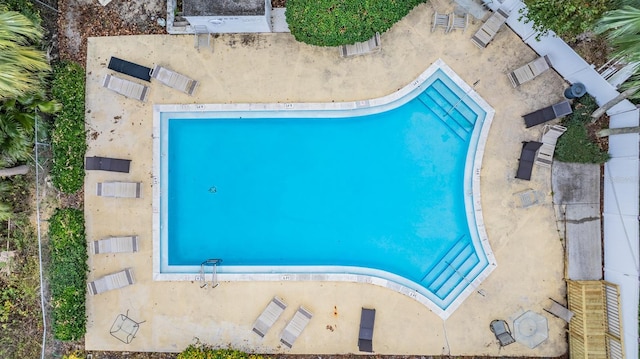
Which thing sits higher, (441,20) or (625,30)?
(441,20)

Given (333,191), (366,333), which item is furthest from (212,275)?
(366,333)

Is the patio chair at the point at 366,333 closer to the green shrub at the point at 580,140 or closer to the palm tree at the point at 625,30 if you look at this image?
the green shrub at the point at 580,140

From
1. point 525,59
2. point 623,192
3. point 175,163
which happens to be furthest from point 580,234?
point 175,163

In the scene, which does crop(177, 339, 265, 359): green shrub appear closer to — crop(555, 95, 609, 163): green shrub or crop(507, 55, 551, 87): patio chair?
crop(555, 95, 609, 163): green shrub

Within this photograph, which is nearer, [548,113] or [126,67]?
[548,113]

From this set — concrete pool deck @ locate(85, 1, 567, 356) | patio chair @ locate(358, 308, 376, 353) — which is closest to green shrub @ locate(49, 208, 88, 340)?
concrete pool deck @ locate(85, 1, 567, 356)

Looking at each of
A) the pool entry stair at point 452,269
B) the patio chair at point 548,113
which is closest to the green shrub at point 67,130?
the pool entry stair at point 452,269

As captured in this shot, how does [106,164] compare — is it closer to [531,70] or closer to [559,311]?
[531,70]
